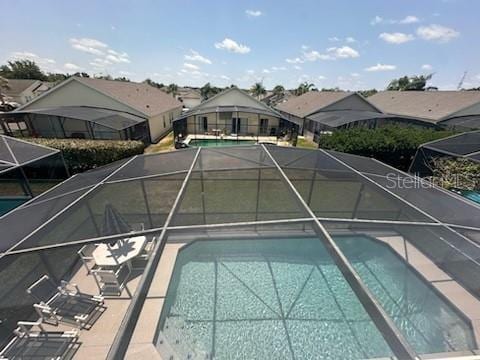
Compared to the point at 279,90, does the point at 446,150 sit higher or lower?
lower

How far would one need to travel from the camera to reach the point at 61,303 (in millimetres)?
4160

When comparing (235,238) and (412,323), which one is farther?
(235,238)

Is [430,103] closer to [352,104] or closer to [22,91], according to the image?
[352,104]

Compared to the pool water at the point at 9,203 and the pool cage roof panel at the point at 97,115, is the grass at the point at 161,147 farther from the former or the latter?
the pool water at the point at 9,203

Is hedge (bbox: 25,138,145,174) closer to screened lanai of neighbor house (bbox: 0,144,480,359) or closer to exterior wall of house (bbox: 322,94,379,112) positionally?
screened lanai of neighbor house (bbox: 0,144,480,359)

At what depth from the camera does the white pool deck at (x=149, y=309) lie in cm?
338

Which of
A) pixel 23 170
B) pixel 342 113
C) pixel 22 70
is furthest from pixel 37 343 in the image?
pixel 22 70

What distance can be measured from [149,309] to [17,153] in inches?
320

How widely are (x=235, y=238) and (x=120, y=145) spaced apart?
9916mm

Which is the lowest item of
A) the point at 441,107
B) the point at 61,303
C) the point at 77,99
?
the point at 61,303

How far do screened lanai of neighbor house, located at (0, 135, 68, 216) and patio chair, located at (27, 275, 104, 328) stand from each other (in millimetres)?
4959

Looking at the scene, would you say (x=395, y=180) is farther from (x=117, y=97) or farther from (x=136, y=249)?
(x=117, y=97)

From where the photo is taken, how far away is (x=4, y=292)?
3.65 meters

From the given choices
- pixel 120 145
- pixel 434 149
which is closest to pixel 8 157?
pixel 120 145
